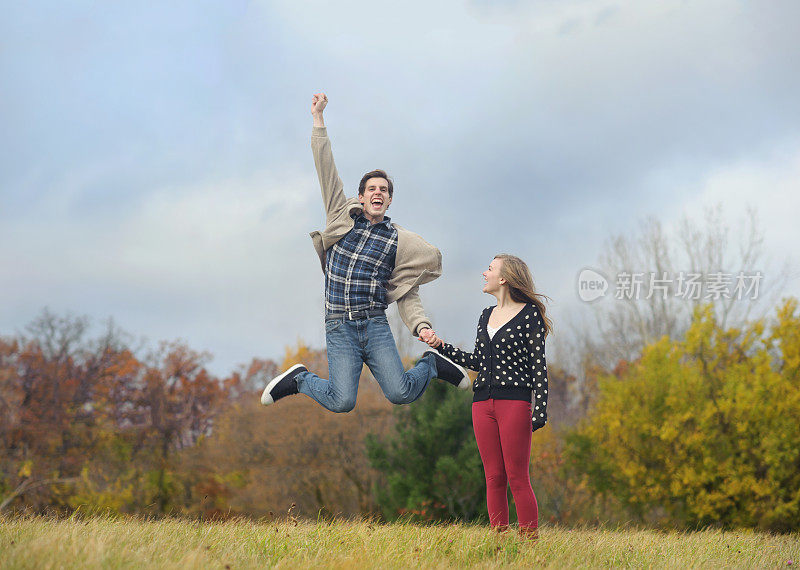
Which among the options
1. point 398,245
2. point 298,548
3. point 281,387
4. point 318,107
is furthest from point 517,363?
point 318,107

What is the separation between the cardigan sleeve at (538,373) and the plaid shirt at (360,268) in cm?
119

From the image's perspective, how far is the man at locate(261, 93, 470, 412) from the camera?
5.38 m

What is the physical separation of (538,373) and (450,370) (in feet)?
2.67

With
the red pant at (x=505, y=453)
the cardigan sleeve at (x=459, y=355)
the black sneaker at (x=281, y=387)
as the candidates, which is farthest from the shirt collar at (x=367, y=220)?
the red pant at (x=505, y=453)

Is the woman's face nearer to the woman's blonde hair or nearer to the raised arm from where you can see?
the woman's blonde hair

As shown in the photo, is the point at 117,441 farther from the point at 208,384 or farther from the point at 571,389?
the point at 571,389

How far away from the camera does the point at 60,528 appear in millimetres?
5098

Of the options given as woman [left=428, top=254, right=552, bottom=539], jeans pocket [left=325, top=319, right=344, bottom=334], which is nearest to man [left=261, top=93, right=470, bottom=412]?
Answer: jeans pocket [left=325, top=319, right=344, bottom=334]

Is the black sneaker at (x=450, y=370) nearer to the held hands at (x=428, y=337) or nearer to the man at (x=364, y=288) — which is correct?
the man at (x=364, y=288)

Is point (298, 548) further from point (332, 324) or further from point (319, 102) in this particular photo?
point (319, 102)

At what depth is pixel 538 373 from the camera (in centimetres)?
521

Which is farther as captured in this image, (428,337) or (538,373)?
(428,337)

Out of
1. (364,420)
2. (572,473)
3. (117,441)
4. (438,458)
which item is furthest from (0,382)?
(572,473)

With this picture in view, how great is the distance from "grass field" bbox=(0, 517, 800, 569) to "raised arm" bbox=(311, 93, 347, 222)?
8.02 feet
